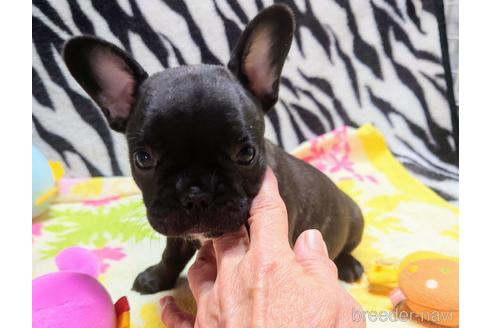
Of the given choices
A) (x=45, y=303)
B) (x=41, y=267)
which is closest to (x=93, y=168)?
(x=41, y=267)

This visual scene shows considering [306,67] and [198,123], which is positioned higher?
[198,123]

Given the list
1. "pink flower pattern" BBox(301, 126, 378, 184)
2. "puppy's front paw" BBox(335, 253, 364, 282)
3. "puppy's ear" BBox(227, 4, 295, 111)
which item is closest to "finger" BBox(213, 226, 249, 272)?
"puppy's ear" BBox(227, 4, 295, 111)

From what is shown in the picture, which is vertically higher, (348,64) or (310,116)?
(348,64)

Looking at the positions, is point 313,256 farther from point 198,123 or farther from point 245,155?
point 198,123

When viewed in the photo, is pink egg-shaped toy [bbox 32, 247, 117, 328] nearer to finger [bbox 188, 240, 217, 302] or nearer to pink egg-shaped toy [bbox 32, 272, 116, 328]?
pink egg-shaped toy [bbox 32, 272, 116, 328]

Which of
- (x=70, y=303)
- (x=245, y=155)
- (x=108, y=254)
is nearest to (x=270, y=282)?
(x=245, y=155)

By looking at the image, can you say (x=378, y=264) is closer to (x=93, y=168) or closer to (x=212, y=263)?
(x=212, y=263)

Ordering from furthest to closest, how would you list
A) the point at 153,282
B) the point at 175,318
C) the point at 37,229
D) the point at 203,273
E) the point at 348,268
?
the point at 37,229
the point at 348,268
the point at 153,282
the point at 175,318
the point at 203,273
